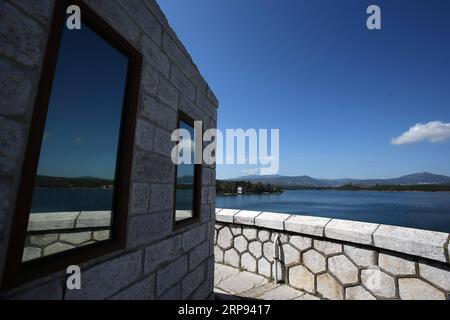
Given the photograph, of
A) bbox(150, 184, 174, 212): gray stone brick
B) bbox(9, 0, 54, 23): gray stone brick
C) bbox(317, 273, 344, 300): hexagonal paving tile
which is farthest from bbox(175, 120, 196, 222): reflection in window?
bbox(317, 273, 344, 300): hexagonal paving tile

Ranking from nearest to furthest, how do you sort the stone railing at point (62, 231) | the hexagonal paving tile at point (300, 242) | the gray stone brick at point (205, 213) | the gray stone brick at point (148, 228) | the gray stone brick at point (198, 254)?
the stone railing at point (62, 231) → the gray stone brick at point (148, 228) → the gray stone brick at point (198, 254) → the gray stone brick at point (205, 213) → the hexagonal paving tile at point (300, 242)

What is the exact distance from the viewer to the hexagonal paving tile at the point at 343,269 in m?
3.55

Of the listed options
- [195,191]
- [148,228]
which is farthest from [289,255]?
[148,228]

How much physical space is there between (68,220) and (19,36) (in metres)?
1.08

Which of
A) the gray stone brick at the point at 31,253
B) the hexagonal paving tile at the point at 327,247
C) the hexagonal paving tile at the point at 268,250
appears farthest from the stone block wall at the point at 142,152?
the hexagonal paving tile at the point at 327,247

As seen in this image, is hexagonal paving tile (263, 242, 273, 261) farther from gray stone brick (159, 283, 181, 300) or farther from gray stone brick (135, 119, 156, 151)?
gray stone brick (135, 119, 156, 151)

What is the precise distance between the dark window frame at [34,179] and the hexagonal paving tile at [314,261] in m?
3.37

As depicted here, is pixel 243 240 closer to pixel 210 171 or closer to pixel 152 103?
pixel 210 171

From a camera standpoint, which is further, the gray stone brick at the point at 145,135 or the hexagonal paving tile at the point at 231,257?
the hexagonal paving tile at the point at 231,257

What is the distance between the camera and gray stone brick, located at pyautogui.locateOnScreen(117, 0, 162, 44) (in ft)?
6.22

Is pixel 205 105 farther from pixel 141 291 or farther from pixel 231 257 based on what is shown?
pixel 231 257

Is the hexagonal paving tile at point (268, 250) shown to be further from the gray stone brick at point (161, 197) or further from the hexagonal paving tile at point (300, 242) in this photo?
the gray stone brick at point (161, 197)

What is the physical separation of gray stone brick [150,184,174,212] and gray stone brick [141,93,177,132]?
0.59 m
